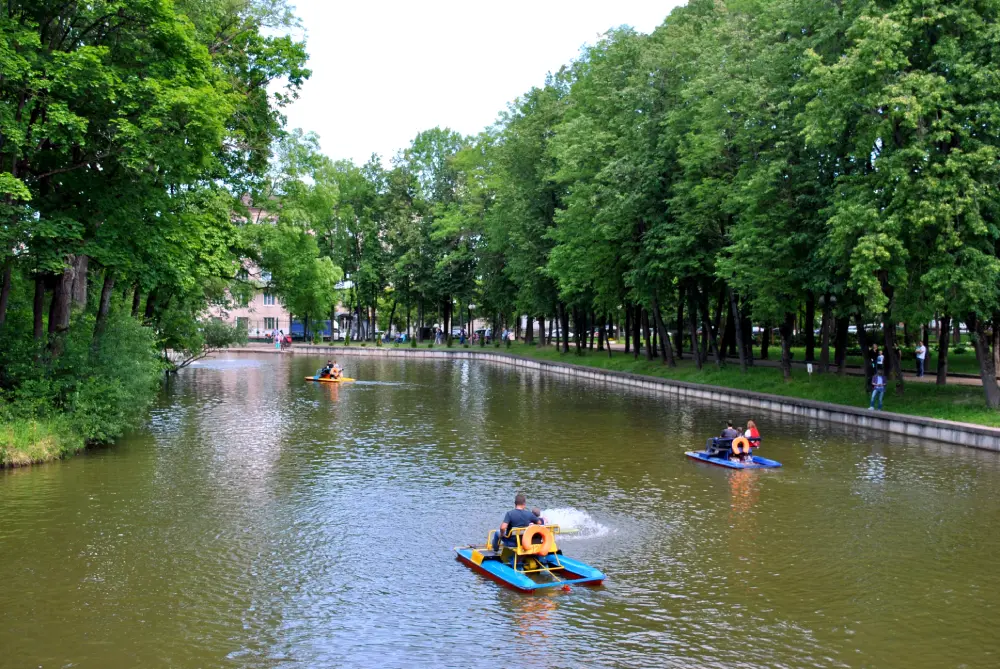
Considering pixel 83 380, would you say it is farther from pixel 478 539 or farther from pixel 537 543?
pixel 537 543

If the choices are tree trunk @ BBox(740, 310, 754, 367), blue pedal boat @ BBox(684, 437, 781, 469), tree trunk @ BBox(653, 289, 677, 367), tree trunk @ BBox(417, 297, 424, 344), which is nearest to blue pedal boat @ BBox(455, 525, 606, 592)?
blue pedal boat @ BBox(684, 437, 781, 469)

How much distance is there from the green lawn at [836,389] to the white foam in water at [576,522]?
1785 centimetres

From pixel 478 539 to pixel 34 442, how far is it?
12884 mm

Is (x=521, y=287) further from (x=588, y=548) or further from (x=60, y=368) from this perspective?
(x=588, y=548)

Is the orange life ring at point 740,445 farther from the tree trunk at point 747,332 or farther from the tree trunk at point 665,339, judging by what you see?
the tree trunk at point 665,339

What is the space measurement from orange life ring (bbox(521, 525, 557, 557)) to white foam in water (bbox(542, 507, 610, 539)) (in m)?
2.54

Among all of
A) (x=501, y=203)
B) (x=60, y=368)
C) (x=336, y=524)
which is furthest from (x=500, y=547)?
(x=501, y=203)

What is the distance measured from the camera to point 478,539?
644 inches

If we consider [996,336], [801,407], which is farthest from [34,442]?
[996,336]

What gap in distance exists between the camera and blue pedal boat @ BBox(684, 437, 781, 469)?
23641 millimetres

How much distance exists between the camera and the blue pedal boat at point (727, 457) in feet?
77.6

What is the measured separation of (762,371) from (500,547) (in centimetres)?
3375

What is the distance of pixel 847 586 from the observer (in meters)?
13.7

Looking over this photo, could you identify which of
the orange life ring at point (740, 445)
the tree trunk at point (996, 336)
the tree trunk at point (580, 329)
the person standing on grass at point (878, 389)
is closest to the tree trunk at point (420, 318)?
the tree trunk at point (580, 329)
